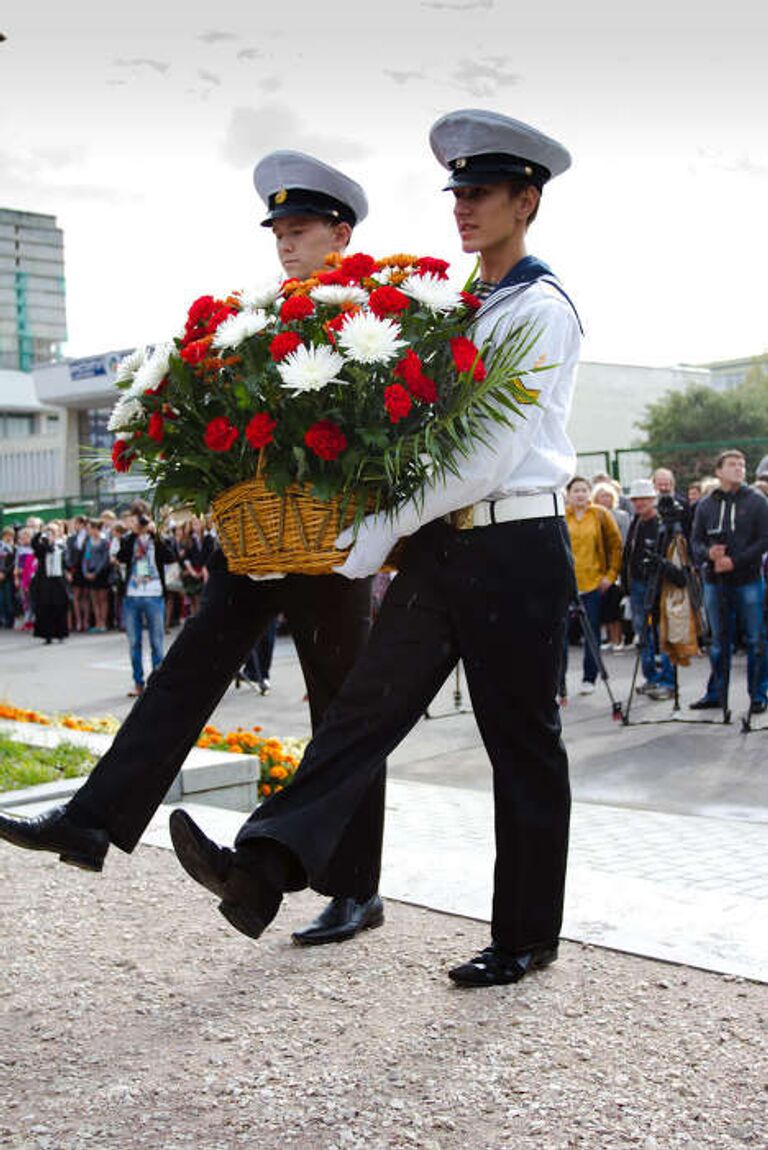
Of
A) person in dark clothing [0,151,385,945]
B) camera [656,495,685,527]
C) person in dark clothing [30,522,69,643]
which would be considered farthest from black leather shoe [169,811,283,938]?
person in dark clothing [30,522,69,643]

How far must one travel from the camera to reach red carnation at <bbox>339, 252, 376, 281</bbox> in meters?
3.60

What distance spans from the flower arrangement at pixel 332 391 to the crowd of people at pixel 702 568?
6379mm

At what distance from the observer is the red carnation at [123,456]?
12.1 ft

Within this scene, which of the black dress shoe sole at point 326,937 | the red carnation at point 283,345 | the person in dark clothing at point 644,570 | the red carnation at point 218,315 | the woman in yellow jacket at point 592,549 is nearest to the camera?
the red carnation at point 283,345

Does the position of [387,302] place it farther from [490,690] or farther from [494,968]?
[494,968]

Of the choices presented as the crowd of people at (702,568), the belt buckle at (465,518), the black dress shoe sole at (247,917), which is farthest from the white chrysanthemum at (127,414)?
the crowd of people at (702,568)

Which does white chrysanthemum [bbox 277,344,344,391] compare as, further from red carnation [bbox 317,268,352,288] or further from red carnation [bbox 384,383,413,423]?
red carnation [bbox 317,268,352,288]

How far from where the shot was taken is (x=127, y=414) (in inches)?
144

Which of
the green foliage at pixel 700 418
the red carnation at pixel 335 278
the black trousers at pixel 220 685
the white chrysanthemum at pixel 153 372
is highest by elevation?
the green foliage at pixel 700 418

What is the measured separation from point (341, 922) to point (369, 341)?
1817mm

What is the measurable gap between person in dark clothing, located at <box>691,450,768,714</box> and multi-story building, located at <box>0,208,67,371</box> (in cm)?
9059

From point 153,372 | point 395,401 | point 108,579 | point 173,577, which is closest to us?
point 395,401

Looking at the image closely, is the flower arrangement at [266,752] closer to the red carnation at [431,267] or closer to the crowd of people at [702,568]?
the crowd of people at [702,568]

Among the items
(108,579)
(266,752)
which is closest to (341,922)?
(266,752)
